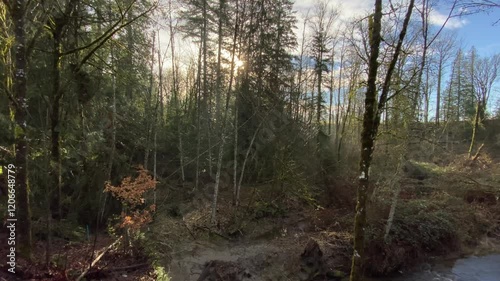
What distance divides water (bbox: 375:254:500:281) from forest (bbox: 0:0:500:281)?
0.17 metres

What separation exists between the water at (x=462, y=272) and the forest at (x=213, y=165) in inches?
6.6

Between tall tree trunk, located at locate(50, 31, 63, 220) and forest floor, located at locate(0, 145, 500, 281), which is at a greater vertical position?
tall tree trunk, located at locate(50, 31, 63, 220)

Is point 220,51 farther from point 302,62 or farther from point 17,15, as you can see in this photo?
point 17,15

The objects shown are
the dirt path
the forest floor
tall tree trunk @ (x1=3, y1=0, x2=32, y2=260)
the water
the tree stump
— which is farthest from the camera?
the water

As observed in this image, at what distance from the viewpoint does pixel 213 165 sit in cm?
1972

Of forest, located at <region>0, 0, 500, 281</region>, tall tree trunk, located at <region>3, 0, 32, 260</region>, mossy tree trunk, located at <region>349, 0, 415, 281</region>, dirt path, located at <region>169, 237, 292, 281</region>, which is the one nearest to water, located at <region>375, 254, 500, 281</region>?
forest, located at <region>0, 0, 500, 281</region>

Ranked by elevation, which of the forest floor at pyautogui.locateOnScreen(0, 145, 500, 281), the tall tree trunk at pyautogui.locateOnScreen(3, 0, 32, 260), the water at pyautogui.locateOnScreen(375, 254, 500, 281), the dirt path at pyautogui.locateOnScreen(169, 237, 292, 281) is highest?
the tall tree trunk at pyautogui.locateOnScreen(3, 0, 32, 260)

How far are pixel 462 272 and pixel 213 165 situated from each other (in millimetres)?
13055

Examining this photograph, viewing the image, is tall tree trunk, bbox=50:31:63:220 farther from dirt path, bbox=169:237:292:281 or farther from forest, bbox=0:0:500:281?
dirt path, bbox=169:237:292:281

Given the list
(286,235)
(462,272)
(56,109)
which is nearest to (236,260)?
(286,235)

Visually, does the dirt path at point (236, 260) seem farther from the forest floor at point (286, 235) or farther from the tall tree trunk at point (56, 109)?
the tall tree trunk at point (56, 109)

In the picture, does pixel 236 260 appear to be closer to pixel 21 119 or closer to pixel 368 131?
pixel 368 131

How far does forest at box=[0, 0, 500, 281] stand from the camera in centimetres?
664

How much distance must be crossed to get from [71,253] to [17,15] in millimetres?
5448
